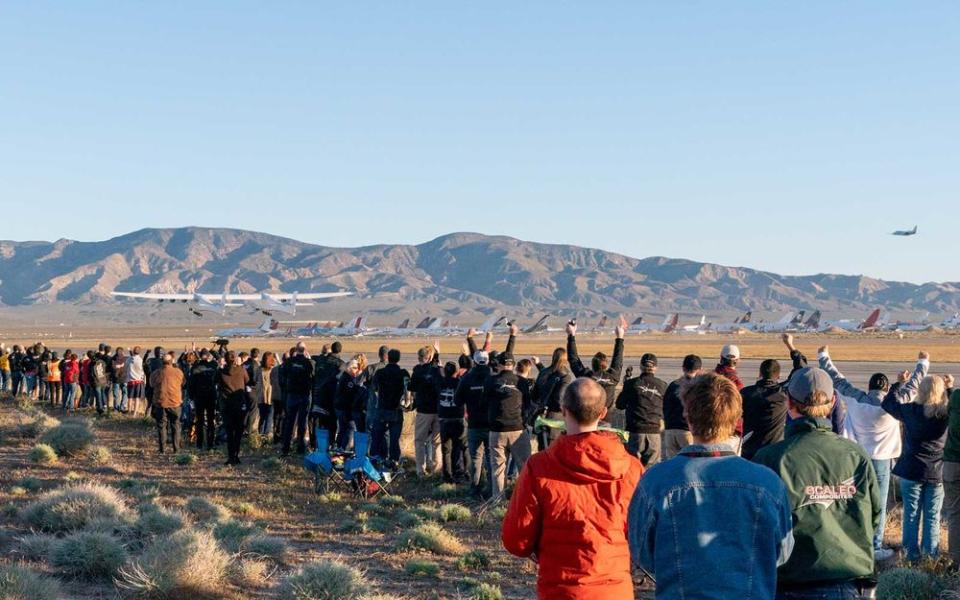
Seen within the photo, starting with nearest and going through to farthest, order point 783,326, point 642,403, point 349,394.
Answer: point 642,403 < point 349,394 < point 783,326

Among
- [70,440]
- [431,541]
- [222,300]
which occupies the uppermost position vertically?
[222,300]

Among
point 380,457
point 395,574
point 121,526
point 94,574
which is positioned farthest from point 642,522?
→ point 380,457

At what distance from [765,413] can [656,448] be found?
262cm

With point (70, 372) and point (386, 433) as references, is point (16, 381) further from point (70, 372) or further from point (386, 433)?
point (386, 433)

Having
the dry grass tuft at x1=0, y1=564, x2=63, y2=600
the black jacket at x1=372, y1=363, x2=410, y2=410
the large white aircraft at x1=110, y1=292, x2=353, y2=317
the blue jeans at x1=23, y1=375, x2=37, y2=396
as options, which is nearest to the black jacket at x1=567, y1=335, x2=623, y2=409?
the black jacket at x1=372, y1=363, x2=410, y2=410

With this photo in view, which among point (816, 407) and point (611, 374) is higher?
point (816, 407)

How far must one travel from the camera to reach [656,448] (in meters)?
10.9

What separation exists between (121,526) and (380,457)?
5.07 m

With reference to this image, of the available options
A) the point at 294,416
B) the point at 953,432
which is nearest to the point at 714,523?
the point at 953,432

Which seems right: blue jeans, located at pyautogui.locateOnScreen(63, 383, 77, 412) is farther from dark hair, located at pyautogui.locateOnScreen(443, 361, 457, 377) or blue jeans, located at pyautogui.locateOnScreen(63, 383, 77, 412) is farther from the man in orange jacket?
the man in orange jacket

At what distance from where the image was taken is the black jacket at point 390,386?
46.9 ft

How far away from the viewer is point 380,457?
14.5 meters

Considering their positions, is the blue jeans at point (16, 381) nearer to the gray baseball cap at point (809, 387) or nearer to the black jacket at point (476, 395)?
the black jacket at point (476, 395)

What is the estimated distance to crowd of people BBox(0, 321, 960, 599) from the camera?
12.2 ft
